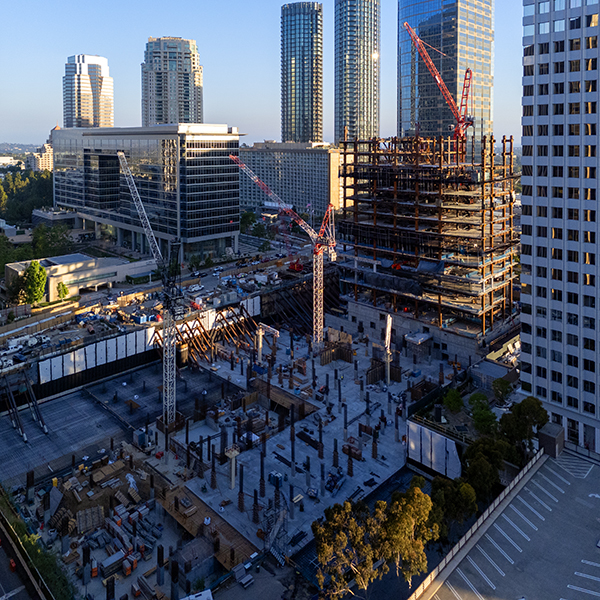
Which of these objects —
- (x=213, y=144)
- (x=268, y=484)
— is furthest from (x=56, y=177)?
(x=268, y=484)

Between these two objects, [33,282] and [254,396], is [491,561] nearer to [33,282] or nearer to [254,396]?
[254,396]

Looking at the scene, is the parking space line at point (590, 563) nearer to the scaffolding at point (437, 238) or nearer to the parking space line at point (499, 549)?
the parking space line at point (499, 549)

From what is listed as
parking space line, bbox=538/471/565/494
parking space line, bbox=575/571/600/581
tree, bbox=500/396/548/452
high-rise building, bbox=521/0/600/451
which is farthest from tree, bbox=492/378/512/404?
parking space line, bbox=575/571/600/581

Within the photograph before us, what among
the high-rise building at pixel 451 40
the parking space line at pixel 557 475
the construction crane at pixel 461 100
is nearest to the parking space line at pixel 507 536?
the parking space line at pixel 557 475

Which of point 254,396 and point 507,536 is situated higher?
point 507,536

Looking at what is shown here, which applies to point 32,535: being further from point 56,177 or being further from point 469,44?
point 469,44

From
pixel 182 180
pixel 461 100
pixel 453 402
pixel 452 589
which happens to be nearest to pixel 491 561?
pixel 452 589

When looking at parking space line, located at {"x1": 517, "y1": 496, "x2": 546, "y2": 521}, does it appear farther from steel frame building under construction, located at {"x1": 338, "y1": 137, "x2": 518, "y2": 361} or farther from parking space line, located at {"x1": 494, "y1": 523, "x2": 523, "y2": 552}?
steel frame building under construction, located at {"x1": 338, "y1": 137, "x2": 518, "y2": 361}
